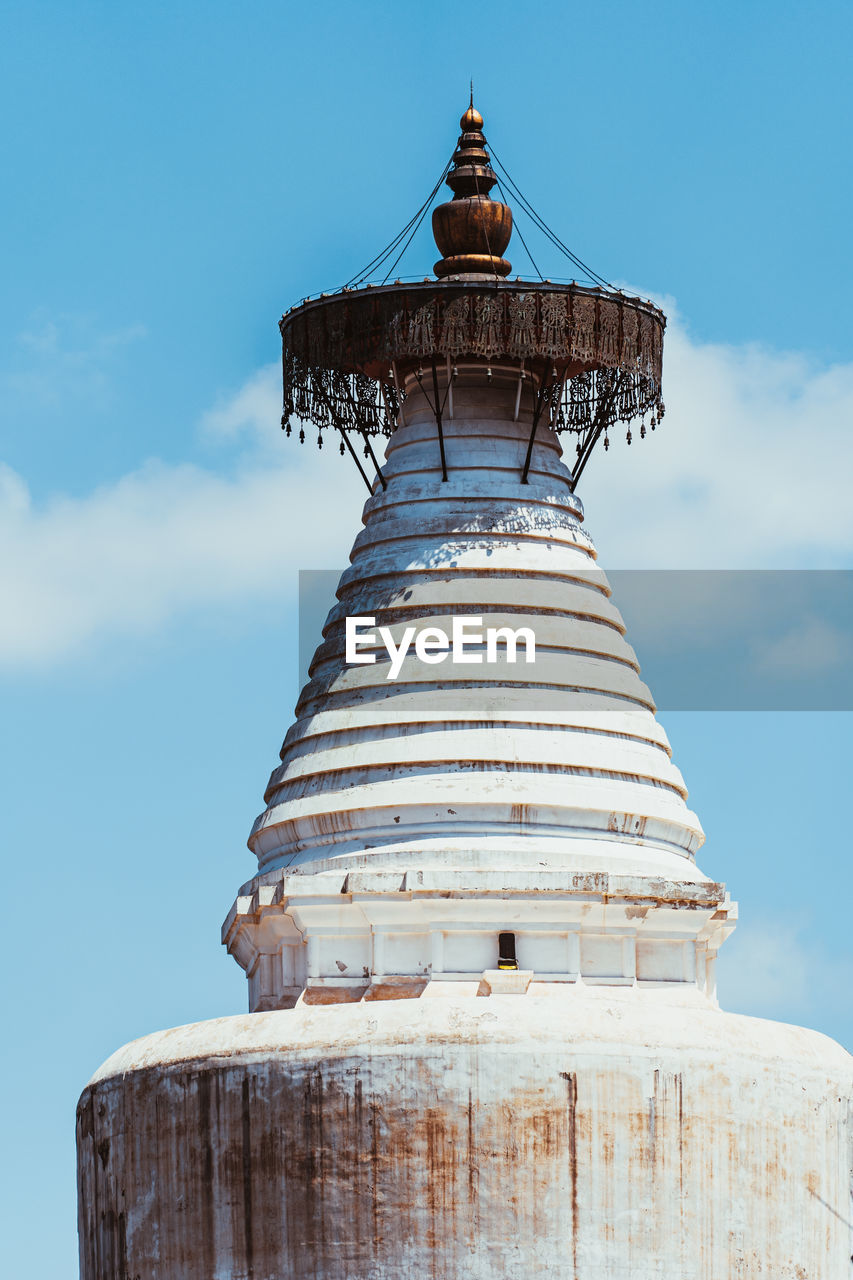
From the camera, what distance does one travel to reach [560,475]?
33.5m

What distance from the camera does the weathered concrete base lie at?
26969 millimetres

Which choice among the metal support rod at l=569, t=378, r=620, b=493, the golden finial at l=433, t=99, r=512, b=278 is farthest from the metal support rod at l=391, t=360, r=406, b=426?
the metal support rod at l=569, t=378, r=620, b=493

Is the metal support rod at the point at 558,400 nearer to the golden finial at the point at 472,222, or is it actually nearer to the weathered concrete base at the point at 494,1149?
the golden finial at the point at 472,222

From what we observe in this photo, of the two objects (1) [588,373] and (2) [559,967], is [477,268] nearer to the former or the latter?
(1) [588,373]

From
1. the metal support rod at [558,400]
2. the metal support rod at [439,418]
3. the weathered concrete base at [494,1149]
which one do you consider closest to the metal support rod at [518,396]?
the metal support rod at [558,400]

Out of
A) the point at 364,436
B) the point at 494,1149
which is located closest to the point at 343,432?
the point at 364,436

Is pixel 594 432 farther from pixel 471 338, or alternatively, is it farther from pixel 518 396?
pixel 471 338

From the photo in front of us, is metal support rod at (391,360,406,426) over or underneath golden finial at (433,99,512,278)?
underneath

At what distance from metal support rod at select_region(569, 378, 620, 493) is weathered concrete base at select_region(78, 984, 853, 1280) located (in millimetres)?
8425

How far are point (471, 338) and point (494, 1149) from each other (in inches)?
386

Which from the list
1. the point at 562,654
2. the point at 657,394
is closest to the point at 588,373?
the point at 657,394

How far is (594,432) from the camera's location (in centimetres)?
3422

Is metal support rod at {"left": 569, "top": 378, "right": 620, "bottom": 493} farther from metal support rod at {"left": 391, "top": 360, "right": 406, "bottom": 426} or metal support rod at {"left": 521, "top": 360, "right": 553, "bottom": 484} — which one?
metal support rod at {"left": 391, "top": 360, "right": 406, "bottom": 426}

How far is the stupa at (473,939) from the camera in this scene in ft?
88.9
